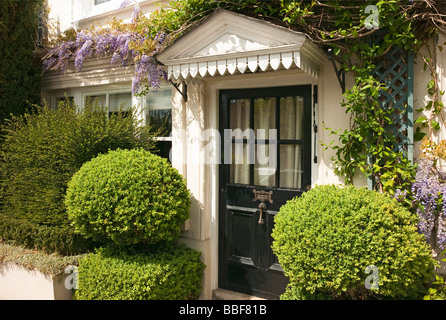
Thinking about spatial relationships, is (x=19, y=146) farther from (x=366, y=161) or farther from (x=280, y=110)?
(x=366, y=161)

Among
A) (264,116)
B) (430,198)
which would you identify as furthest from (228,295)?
(430,198)

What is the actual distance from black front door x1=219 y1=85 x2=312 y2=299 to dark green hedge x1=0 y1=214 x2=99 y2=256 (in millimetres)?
1770

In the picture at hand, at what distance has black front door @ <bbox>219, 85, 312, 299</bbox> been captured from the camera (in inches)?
164

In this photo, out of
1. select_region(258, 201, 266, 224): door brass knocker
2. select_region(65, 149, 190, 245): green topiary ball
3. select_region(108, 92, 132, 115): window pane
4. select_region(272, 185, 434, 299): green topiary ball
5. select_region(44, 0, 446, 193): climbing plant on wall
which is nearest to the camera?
select_region(272, 185, 434, 299): green topiary ball

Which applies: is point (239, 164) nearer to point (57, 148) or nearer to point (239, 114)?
point (239, 114)

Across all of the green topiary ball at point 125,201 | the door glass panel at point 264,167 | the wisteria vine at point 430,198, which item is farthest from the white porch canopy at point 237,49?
the wisteria vine at point 430,198

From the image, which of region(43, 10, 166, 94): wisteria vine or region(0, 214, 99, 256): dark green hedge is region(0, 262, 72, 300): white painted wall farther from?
region(43, 10, 166, 94): wisteria vine

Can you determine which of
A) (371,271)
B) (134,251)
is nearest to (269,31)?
(371,271)

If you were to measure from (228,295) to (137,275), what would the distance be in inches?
50.9

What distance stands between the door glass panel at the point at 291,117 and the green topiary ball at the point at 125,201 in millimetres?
1426

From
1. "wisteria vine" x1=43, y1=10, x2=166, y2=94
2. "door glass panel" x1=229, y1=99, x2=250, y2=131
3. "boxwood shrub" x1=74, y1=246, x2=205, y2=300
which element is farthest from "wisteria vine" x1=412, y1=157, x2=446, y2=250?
"wisteria vine" x1=43, y1=10, x2=166, y2=94

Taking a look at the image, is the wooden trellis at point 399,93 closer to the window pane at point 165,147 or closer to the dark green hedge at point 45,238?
the window pane at point 165,147

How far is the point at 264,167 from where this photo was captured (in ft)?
14.4
